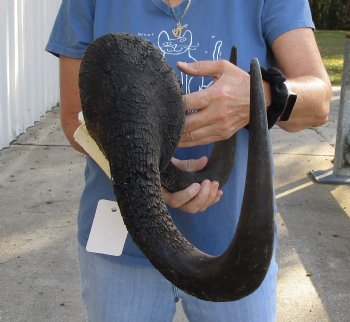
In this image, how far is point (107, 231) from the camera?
1.91 meters

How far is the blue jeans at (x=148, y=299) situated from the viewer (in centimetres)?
197

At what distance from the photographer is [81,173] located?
6332mm

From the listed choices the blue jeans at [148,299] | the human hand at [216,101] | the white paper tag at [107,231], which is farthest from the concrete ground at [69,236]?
the human hand at [216,101]

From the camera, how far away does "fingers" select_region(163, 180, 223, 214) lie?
164cm

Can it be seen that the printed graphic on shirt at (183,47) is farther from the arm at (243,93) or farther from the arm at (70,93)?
the arm at (70,93)

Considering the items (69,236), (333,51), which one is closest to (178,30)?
(69,236)

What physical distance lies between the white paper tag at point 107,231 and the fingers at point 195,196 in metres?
0.27

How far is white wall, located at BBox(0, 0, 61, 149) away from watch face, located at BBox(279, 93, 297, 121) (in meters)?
5.48

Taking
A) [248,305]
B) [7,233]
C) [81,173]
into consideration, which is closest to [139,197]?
[248,305]

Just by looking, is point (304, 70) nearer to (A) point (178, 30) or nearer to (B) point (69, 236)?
(A) point (178, 30)

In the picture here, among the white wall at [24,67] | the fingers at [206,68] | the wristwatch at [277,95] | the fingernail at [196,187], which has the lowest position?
the white wall at [24,67]

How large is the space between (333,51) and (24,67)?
12.0 m

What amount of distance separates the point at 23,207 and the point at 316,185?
2.96m

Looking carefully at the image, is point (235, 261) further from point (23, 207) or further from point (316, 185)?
point (316, 185)
